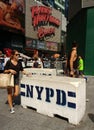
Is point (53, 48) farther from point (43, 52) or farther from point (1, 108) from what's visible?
point (1, 108)

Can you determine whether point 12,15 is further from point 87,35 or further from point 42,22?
point 87,35

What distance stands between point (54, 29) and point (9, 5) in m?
21.6

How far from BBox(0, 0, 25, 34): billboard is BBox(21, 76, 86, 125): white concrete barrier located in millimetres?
27971

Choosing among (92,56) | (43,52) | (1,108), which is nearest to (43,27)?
(43,52)

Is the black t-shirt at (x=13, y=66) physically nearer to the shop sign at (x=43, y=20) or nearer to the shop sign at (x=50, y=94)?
the shop sign at (x=50, y=94)

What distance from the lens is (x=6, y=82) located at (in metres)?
7.64

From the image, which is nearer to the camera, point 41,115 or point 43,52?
point 41,115

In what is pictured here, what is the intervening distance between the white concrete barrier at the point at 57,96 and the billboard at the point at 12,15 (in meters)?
28.0

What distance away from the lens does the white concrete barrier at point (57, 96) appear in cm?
675

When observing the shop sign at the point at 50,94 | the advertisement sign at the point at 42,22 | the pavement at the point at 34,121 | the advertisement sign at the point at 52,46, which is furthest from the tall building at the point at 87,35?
the advertisement sign at the point at 52,46

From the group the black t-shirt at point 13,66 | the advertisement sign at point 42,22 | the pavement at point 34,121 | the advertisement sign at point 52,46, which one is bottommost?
the pavement at point 34,121

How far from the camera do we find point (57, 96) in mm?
7141

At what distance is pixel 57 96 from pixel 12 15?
3131 centimetres

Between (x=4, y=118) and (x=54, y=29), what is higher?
(x=54, y=29)
